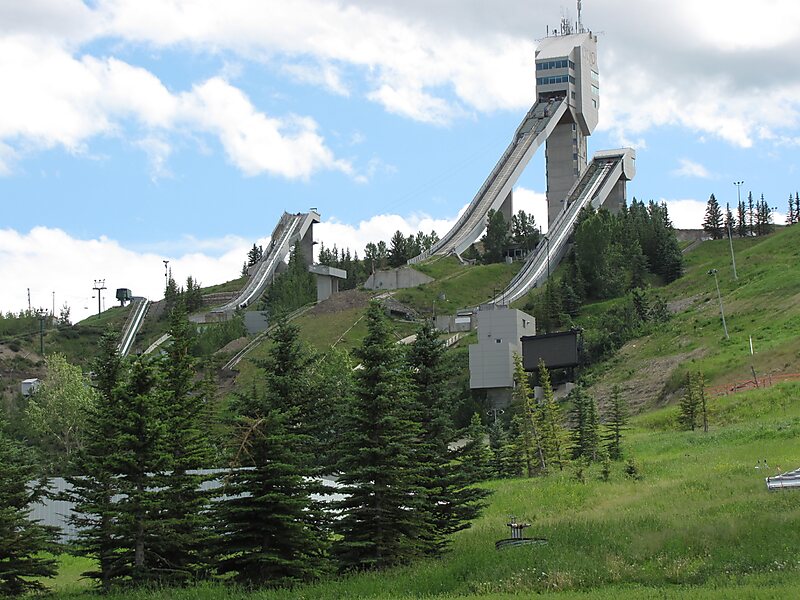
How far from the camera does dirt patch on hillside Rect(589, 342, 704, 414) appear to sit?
7756 cm

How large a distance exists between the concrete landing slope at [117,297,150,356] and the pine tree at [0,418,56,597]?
9754 cm

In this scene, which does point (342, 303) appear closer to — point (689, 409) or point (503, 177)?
point (503, 177)

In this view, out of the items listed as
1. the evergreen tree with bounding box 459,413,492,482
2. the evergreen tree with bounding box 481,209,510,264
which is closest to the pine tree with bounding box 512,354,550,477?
the evergreen tree with bounding box 459,413,492,482

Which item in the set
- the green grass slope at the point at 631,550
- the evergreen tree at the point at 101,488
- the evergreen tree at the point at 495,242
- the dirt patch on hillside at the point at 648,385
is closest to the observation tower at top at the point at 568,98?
the evergreen tree at the point at 495,242

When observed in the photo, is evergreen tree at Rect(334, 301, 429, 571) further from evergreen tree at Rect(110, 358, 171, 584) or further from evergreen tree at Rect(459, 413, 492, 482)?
evergreen tree at Rect(110, 358, 171, 584)

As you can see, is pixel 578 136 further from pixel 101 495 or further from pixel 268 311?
pixel 101 495

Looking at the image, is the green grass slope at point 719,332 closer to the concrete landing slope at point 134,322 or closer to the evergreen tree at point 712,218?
the evergreen tree at point 712,218

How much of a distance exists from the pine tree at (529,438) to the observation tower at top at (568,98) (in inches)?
3808

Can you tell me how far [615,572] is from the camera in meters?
27.0

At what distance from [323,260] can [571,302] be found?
55.7 metres

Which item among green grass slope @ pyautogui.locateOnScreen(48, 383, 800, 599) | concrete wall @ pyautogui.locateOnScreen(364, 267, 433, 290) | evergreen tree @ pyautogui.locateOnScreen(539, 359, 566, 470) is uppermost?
concrete wall @ pyautogui.locateOnScreen(364, 267, 433, 290)

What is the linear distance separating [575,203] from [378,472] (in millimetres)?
117520

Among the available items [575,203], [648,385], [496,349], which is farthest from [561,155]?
[648,385]

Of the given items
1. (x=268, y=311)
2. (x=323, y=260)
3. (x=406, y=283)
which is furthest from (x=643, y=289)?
(x=323, y=260)
